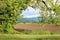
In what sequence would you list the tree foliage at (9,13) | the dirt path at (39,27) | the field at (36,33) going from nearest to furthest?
the field at (36,33)
the tree foliage at (9,13)
the dirt path at (39,27)

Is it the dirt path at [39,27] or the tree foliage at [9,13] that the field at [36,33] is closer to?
the dirt path at [39,27]

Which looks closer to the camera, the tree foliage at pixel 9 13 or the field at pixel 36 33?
the field at pixel 36 33

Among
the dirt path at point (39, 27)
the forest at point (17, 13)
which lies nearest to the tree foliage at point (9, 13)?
the forest at point (17, 13)

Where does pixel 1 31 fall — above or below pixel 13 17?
below

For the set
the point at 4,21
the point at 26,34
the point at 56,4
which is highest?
the point at 56,4

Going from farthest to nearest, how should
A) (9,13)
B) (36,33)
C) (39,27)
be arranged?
1. (39,27)
2. (36,33)
3. (9,13)

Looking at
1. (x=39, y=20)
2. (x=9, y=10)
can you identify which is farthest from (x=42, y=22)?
(x=9, y=10)

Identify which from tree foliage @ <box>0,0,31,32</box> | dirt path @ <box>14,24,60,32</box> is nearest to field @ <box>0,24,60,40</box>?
dirt path @ <box>14,24,60,32</box>

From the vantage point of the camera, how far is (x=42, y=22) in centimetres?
2133

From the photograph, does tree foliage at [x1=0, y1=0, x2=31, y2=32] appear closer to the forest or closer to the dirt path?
the forest

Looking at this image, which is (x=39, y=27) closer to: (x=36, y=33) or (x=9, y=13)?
(x=36, y=33)

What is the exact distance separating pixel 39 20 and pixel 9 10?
10.2 feet

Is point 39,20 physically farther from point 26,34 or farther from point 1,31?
point 1,31

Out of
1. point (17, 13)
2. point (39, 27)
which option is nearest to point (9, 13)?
point (17, 13)
